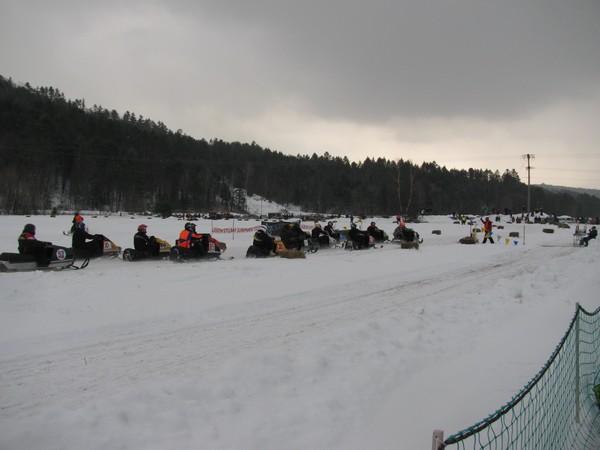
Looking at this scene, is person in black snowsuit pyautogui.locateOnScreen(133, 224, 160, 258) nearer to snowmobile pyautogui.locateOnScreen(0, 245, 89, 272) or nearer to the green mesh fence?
snowmobile pyautogui.locateOnScreen(0, 245, 89, 272)

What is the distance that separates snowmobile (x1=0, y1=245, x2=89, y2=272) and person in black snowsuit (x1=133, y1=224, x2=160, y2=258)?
76.7 inches

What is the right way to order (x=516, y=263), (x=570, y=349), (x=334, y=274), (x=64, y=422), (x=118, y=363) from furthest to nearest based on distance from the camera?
(x=516, y=263), (x=334, y=274), (x=570, y=349), (x=118, y=363), (x=64, y=422)

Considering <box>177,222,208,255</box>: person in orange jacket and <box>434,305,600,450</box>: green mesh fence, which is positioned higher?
<box>177,222,208,255</box>: person in orange jacket

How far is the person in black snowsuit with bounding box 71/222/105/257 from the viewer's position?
13.8 metres

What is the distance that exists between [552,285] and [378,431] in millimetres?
9885

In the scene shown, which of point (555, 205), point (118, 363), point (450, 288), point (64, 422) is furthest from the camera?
point (555, 205)

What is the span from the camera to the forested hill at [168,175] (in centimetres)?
7019

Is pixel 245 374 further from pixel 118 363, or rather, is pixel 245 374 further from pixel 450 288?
pixel 450 288

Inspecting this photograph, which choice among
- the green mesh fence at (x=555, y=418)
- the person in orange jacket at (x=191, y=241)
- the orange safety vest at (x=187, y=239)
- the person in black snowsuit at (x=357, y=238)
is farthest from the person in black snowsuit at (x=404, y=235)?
the green mesh fence at (x=555, y=418)

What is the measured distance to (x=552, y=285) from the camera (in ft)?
38.6

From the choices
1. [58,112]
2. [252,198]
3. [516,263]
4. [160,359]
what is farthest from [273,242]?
[252,198]

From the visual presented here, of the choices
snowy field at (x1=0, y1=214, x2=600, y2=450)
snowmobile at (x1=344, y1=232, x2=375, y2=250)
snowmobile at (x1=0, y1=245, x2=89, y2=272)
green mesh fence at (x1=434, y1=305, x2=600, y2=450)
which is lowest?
green mesh fence at (x1=434, y1=305, x2=600, y2=450)

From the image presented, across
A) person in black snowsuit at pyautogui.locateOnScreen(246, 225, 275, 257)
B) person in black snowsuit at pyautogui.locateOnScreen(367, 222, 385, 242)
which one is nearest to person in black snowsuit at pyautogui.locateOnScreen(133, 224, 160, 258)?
person in black snowsuit at pyautogui.locateOnScreen(246, 225, 275, 257)

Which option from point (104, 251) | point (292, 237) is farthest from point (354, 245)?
point (104, 251)
